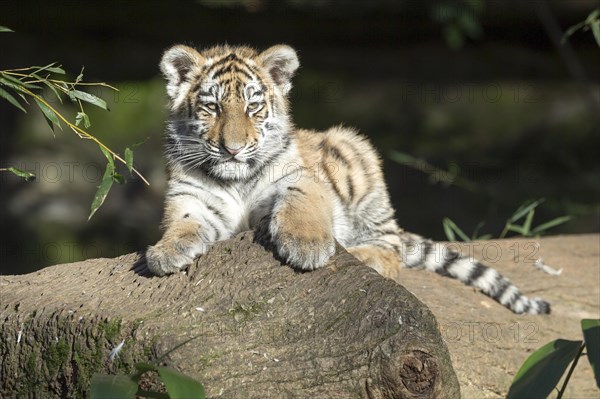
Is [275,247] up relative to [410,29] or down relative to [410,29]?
up

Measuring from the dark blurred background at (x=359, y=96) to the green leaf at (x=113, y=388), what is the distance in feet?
22.1

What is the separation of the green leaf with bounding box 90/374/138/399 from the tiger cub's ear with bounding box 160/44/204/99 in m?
2.20

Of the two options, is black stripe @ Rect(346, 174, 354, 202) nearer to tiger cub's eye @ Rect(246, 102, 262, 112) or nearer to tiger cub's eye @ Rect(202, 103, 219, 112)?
tiger cub's eye @ Rect(246, 102, 262, 112)

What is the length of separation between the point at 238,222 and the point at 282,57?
2.79 ft

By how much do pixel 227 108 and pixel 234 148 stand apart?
22cm

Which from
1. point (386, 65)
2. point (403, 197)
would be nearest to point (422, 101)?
point (386, 65)

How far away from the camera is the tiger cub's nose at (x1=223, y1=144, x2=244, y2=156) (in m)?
3.95

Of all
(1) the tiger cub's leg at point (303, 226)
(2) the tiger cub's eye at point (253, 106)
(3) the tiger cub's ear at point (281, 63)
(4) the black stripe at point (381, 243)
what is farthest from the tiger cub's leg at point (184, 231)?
(4) the black stripe at point (381, 243)

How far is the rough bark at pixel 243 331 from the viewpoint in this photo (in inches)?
104

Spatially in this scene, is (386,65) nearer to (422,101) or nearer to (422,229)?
(422,101)

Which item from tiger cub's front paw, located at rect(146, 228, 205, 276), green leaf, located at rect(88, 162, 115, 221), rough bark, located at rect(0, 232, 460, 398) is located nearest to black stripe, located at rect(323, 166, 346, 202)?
tiger cub's front paw, located at rect(146, 228, 205, 276)

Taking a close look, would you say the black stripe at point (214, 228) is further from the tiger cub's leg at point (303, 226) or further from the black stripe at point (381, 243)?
the black stripe at point (381, 243)

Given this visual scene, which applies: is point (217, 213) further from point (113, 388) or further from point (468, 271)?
point (113, 388)

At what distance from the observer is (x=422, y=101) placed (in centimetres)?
992
